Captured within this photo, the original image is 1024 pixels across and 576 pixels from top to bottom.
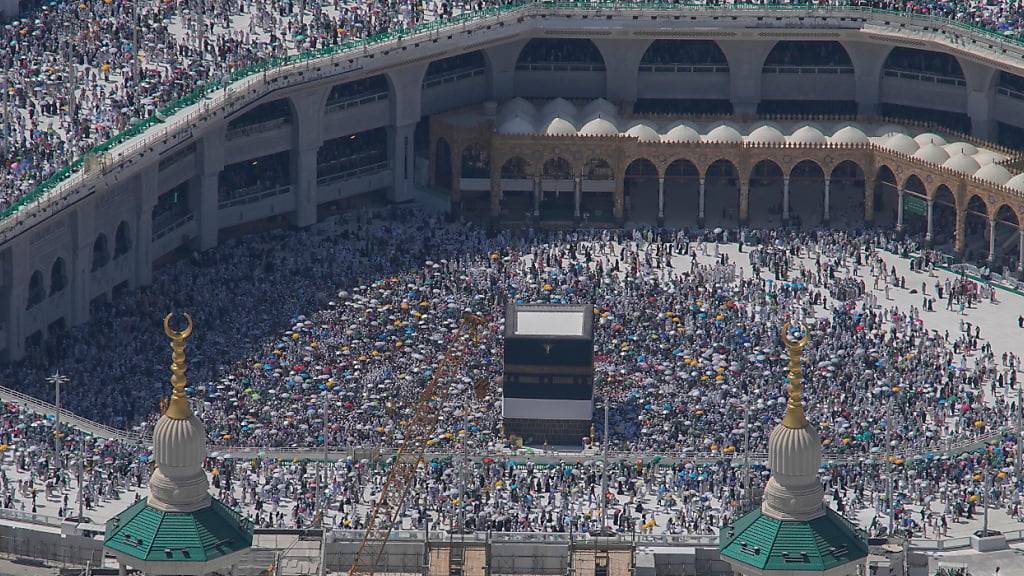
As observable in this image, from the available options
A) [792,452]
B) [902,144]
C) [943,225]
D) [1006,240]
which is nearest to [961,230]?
[1006,240]

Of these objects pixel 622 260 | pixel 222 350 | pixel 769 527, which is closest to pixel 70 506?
pixel 222 350

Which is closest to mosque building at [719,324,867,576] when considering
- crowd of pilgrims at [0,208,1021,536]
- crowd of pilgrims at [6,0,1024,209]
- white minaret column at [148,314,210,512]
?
white minaret column at [148,314,210,512]

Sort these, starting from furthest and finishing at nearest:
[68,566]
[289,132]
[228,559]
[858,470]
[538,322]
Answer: [289,132]
[538,322]
[858,470]
[68,566]
[228,559]

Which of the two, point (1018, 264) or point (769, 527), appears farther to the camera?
point (1018, 264)

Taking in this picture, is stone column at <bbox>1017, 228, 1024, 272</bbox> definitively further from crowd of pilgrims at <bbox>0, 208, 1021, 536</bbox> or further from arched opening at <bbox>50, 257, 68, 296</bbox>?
arched opening at <bbox>50, 257, 68, 296</bbox>

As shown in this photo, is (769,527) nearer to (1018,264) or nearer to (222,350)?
(222,350)

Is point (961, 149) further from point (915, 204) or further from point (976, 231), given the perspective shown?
point (976, 231)

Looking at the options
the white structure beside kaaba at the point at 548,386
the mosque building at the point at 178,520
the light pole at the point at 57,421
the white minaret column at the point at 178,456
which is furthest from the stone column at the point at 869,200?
the white minaret column at the point at 178,456
